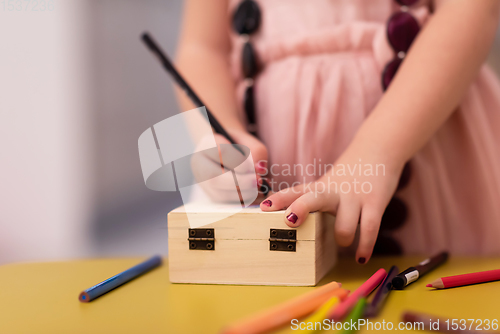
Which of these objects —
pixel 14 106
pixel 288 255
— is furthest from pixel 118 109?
pixel 288 255

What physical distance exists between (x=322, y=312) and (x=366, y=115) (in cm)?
30

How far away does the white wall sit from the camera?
20.7 inches

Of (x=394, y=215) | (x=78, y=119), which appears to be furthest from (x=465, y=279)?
(x=78, y=119)

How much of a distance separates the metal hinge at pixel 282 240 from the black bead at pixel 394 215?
17cm

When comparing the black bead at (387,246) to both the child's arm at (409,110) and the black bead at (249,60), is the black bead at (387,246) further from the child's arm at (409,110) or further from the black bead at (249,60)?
the black bead at (249,60)

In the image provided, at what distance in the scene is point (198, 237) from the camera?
0.35 meters

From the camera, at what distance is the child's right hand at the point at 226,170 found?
329 millimetres

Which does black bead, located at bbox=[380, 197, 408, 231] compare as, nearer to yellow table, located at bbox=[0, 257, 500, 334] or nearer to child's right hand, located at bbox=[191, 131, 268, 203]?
yellow table, located at bbox=[0, 257, 500, 334]

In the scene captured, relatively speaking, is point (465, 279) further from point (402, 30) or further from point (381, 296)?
point (402, 30)

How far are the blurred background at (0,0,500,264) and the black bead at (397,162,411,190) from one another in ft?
0.92

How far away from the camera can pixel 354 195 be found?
0.37 meters

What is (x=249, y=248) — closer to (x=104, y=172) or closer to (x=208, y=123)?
(x=208, y=123)

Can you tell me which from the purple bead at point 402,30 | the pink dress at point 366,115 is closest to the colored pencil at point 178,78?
the pink dress at point 366,115

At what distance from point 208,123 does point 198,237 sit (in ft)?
0.34
